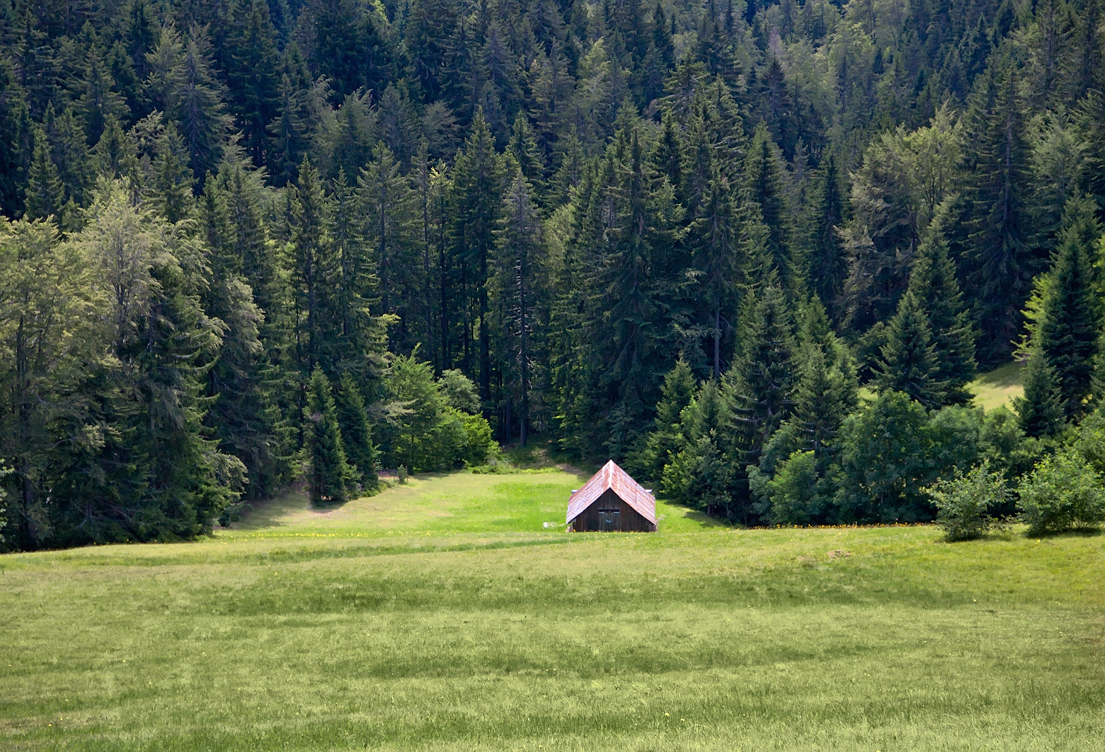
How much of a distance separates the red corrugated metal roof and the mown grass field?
1612cm

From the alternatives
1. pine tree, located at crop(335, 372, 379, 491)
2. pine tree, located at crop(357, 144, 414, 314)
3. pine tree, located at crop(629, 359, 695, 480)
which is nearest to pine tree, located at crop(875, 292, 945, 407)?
pine tree, located at crop(629, 359, 695, 480)

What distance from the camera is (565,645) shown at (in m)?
24.0

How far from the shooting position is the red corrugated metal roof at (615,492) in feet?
174

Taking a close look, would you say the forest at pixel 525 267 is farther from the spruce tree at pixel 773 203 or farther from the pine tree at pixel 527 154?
the pine tree at pixel 527 154

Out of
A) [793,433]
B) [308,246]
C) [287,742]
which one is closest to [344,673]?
[287,742]

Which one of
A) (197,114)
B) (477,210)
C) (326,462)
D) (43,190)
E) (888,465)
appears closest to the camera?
(888,465)

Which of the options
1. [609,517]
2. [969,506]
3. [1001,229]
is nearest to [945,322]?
[1001,229]

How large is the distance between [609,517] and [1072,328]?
2609cm

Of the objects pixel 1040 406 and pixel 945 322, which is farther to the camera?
pixel 945 322

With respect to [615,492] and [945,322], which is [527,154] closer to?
[945,322]

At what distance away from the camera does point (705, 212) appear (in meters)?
76.4

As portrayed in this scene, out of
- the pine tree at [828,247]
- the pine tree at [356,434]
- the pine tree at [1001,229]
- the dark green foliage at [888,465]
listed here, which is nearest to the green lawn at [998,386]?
the pine tree at [1001,229]

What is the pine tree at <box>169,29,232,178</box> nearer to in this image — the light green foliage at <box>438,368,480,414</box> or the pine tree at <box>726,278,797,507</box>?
the light green foliage at <box>438,368,480,414</box>

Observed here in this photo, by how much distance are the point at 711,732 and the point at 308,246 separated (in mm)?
58794
